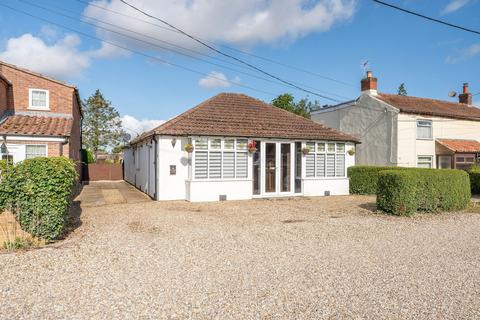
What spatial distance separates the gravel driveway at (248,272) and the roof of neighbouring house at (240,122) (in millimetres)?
5726

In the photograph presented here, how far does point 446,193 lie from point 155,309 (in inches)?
448

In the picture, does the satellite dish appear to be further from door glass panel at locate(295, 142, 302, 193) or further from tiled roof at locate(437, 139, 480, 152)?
door glass panel at locate(295, 142, 302, 193)

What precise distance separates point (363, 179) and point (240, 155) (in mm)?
6681

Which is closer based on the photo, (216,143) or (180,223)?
(180,223)

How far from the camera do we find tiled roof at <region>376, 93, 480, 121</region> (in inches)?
869

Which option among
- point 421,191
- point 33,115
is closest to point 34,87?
point 33,115

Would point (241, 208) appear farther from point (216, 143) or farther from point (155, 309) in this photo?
point (155, 309)

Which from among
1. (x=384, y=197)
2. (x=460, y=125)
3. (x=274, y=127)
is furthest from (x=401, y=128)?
(x=384, y=197)

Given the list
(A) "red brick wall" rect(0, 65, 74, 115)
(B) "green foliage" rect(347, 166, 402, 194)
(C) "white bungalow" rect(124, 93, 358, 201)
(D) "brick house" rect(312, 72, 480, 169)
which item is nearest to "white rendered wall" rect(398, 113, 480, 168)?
(D) "brick house" rect(312, 72, 480, 169)

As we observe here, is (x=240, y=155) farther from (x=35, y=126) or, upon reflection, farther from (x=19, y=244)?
(x=35, y=126)

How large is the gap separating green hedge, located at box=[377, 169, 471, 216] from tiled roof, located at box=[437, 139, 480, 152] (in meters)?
10.7

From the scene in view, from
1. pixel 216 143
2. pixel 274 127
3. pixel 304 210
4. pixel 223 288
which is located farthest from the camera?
pixel 274 127

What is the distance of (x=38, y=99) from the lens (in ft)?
61.9

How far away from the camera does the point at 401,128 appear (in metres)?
21.5
